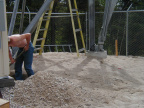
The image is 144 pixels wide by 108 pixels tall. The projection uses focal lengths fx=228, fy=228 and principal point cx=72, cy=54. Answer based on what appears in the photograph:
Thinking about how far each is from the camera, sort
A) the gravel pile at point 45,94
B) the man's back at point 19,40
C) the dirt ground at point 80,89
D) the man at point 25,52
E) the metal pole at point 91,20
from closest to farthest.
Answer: the gravel pile at point 45,94
the dirt ground at point 80,89
the man's back at point 19,40
the man at point 25,52
the metal pole at point 91,20

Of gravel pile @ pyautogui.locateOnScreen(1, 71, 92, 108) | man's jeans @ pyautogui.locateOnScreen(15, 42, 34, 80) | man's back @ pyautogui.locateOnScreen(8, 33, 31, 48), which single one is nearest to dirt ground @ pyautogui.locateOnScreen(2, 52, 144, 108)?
gravel pile @ pyautogui.locateOnScreen(1, 71, 92, 108)

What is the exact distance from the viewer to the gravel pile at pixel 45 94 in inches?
163

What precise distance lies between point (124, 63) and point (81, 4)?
7076 mm

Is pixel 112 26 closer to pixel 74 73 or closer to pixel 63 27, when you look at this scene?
pixel 63 27

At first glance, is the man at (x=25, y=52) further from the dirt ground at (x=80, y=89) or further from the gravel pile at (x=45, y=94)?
the gravel pile at (x=45, y=94)

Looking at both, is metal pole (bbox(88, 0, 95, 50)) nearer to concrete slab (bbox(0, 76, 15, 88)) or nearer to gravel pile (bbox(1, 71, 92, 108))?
gravel pile (bbox(1, 71, 92, 108))

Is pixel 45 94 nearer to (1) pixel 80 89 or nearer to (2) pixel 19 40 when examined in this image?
(1) pixel 80 89

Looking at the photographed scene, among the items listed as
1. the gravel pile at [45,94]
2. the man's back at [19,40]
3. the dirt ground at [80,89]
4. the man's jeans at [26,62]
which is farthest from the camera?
the man's jeans at [26,62]

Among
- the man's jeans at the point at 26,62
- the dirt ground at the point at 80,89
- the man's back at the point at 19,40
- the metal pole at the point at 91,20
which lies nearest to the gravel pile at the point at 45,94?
the dirt ground at the point at 80,89

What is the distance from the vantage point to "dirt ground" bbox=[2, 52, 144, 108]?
4238mm

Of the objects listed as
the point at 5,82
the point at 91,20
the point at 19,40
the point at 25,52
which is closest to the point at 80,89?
the point at 5,82

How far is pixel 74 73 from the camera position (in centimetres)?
648

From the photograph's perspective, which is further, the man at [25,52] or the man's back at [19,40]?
the man at [25,52]

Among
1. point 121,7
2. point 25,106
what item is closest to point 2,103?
point 25,106
